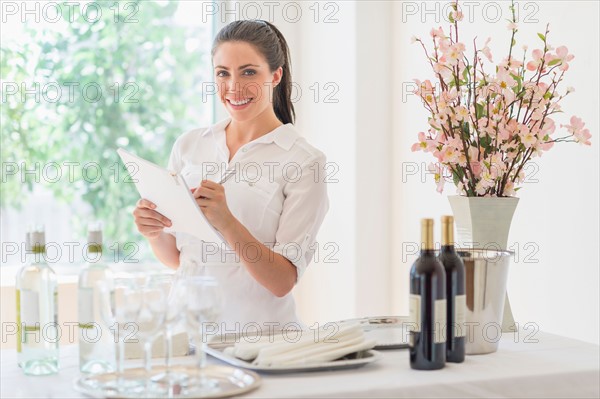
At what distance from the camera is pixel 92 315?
5.20 ft

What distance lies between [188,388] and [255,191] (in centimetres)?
99

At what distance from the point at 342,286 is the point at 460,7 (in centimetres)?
130

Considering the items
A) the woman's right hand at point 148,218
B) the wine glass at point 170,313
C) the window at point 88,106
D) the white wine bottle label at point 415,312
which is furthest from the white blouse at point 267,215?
the window at point 88,106

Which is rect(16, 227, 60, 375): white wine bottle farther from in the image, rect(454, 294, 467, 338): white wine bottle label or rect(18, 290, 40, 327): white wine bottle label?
rect(454, 294, 467, 338): white wine bottle label

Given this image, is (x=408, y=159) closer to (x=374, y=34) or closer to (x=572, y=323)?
(x=374, y=34)

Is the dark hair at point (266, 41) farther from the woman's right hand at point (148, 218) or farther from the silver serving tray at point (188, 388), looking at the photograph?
Answer: the silver serving tray at point (188, 388)

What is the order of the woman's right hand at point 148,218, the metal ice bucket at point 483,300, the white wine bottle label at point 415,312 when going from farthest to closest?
the woman's right hand at point 148,218 → the metal ice bucket at point 483,300 → the white wine bottle label at point 415,312

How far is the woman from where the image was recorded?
7.57 feet

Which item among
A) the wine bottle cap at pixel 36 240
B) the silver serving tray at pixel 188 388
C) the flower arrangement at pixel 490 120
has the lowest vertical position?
the silver serving tray at pixel 188 388

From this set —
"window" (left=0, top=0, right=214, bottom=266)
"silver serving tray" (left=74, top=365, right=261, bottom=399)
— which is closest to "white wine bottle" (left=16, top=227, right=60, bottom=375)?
"silver serving tray" (left=74, top=365, right=261, bottom=399)

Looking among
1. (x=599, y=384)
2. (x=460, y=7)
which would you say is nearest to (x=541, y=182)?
(x=460, y=7)

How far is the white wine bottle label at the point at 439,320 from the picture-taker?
1.68 meters

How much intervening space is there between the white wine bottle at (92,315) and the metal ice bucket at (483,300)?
0.74 m

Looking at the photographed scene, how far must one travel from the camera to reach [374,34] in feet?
11.9
